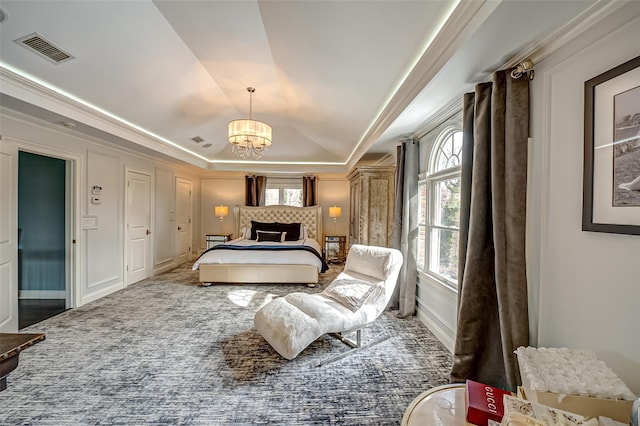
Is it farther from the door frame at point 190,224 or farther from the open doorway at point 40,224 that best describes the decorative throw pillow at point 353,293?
the door frame at point 190,224

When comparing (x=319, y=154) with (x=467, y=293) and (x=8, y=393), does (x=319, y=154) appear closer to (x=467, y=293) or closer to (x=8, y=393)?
(x=467, y=293)

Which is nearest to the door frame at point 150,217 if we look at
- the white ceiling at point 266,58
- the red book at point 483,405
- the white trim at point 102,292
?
the white trim at point 102,292

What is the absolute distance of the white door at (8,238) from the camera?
2.79 meters

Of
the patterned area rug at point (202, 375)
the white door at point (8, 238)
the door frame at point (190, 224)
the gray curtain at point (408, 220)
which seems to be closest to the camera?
the patterned area rug at point (202, 375)

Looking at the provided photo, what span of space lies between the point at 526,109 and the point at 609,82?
0.46m

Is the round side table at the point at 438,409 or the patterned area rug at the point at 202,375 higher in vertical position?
the round side table at the point at 438,409

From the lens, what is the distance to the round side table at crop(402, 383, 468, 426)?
114cm

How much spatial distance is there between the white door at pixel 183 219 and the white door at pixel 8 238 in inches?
139

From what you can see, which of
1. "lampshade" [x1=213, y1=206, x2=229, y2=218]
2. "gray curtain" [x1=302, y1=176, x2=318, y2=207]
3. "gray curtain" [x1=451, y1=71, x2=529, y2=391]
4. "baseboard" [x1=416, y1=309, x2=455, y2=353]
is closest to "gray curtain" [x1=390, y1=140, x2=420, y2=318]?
"baseboard" [x1=416, y1=309, x2=455, y2=353]

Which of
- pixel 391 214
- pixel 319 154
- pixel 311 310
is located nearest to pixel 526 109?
pixel 311 310

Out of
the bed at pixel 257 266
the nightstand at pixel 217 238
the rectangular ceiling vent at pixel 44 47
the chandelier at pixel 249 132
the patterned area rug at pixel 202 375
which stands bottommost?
the patterned area rug at pixel 202 375

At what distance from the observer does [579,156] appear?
150 cm

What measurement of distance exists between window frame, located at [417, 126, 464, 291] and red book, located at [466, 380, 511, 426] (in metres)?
1.78

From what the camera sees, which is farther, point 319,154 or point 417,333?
point 319,154
